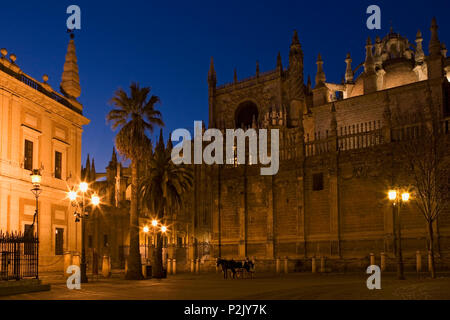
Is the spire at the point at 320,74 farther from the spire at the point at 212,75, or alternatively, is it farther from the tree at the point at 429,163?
the spire at the point at 212,75

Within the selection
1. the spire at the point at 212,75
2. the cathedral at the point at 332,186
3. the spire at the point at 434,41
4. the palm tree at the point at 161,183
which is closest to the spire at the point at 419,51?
the cathedral at the point at 332,186

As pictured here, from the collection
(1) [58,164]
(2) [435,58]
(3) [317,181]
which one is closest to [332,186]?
(3) [317,181]

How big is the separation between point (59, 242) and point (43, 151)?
→ 491 cm

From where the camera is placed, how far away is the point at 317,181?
36625mm

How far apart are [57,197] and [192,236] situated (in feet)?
70.1

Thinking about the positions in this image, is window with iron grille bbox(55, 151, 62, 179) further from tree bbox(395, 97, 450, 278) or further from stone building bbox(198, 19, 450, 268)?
tree bbox(395, 97, 450, 278)

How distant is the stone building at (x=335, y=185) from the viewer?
33000 millimetres

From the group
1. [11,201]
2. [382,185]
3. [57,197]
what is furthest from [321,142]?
[11,201]

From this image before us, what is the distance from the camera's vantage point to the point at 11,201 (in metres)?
23.3

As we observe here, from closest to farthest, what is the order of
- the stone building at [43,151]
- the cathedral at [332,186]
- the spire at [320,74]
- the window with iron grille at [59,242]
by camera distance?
the stone building at [43,151] → the window with iron grille at [59,242] → the cathedral at [332,186] → the spire at [320,74]

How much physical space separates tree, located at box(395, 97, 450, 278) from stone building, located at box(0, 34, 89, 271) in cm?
1793

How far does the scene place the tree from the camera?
2468 cm

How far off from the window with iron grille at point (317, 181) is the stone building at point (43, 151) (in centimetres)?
1599

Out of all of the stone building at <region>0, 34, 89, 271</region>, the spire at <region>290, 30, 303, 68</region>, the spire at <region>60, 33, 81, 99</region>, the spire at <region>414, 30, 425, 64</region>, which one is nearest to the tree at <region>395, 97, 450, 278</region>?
the spire at <region>414, 30, 425, 64</region>
